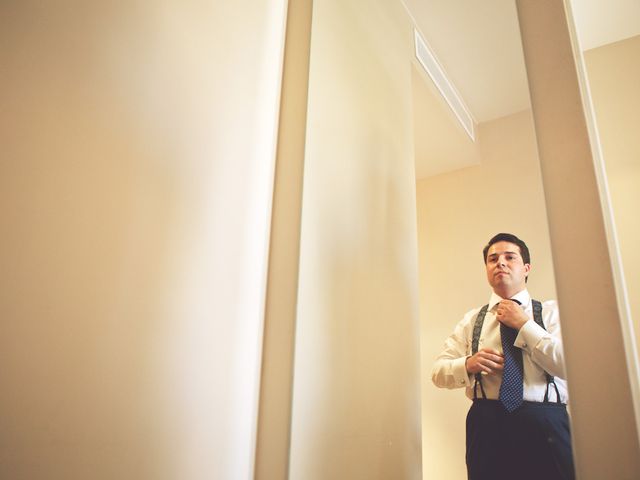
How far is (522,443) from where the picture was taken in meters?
1.27

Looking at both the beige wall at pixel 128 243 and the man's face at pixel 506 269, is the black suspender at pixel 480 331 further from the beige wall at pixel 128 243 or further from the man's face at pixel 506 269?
the beige wall at pixel 128 243

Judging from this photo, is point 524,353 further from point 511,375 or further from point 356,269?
point 356,269

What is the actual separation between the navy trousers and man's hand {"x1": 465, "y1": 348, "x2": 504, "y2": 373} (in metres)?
A: 0.11

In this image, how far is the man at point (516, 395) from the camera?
1.25 m

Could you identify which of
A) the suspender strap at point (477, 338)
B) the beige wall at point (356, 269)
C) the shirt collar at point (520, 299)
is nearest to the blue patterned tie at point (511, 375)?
the suspender strap at point (477, 338)

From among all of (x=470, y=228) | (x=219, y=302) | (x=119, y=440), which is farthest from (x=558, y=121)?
(x=470, y=228)

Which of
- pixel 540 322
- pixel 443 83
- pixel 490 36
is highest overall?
pixel 490 36

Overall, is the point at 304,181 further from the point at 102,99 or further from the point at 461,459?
the point at 461,459

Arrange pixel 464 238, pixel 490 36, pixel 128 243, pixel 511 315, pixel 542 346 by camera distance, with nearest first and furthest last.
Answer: pixel 128 243 < pixel 542 346 < pixel 511 315 < pixel 490 36 < pixel 464 238

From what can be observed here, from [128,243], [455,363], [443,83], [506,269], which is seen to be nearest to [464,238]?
[443,83]

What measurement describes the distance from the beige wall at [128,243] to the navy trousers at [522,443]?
0.77 m

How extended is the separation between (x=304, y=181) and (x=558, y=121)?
592mm

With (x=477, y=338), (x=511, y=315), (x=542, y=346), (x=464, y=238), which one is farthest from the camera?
(x=464, y=238)

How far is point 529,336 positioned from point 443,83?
5.32ft
